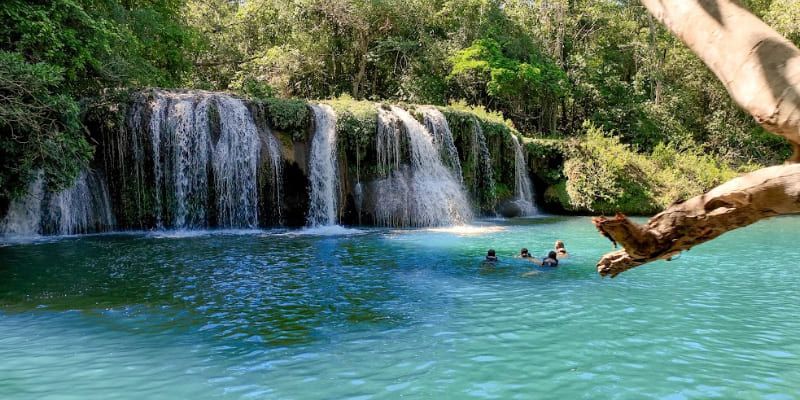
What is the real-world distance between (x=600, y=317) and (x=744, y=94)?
6.34m

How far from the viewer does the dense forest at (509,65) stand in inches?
1107

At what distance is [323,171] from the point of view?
19.6 m

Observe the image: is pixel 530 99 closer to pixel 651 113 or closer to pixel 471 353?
pixel 651 113

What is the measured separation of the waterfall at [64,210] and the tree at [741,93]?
1655 centimetres

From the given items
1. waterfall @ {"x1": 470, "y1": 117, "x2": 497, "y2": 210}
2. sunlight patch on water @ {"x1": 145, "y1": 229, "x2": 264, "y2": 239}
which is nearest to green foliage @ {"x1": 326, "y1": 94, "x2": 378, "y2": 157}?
sunlight patch on water @ {"x1": 145, "y1": 229, "x2": 264, "y2": 239}

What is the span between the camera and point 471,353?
616 cm

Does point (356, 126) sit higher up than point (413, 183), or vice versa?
point (356, 126)

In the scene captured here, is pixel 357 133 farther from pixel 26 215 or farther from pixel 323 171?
pixel 26 215

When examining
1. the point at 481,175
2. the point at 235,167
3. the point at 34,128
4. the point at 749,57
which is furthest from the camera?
the point at 481,175

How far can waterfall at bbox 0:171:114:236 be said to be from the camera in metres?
15.7

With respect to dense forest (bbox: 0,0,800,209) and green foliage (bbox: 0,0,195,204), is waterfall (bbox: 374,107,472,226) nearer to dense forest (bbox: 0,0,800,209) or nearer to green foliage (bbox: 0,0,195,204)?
dense forest (bbox: 0,0,800,209)

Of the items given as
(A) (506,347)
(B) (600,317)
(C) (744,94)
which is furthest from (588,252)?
(C) (744,94)

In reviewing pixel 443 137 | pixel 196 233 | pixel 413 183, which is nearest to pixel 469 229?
pixel 413 183

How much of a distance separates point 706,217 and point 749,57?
667mm
